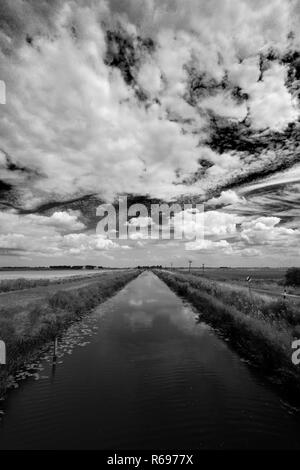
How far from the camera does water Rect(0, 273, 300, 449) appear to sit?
21.4ft

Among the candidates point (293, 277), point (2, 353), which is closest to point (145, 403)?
point (2, 353)

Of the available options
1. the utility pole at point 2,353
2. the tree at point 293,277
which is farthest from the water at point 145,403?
the tree at point 293,277

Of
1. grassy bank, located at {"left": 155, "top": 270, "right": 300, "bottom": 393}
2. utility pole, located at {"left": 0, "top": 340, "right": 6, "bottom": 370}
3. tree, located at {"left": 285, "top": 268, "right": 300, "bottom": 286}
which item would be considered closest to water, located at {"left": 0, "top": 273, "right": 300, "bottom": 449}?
grassy bank, located at {"left": 155, "top": 270, "right": 300, "bottom": 393}

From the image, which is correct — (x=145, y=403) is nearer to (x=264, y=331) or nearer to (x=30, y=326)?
(x=264, y=331)

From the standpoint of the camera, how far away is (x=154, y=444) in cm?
638

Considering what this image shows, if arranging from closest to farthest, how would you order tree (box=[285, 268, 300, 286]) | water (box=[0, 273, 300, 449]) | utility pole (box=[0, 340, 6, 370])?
water (box=[0, 273, 300, 449]) → utility pole (box=[0, 340, 6, 370]) → tree (box=[285, 268, 300, 286])

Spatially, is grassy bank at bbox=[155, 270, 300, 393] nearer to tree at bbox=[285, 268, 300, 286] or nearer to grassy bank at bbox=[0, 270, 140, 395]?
grassy bank at bbox=[0, 270, 140, 395]

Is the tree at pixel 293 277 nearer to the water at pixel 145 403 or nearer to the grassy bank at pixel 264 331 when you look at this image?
the grassy bank at pixel 264 331

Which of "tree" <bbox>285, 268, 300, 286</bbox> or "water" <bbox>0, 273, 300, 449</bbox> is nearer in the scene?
"water" <bbox>0, 273, 300, 449</bbox>

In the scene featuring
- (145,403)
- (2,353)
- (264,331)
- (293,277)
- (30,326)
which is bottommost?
(145,403)

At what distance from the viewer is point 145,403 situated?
8312mm

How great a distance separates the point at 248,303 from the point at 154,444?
1498 cm
